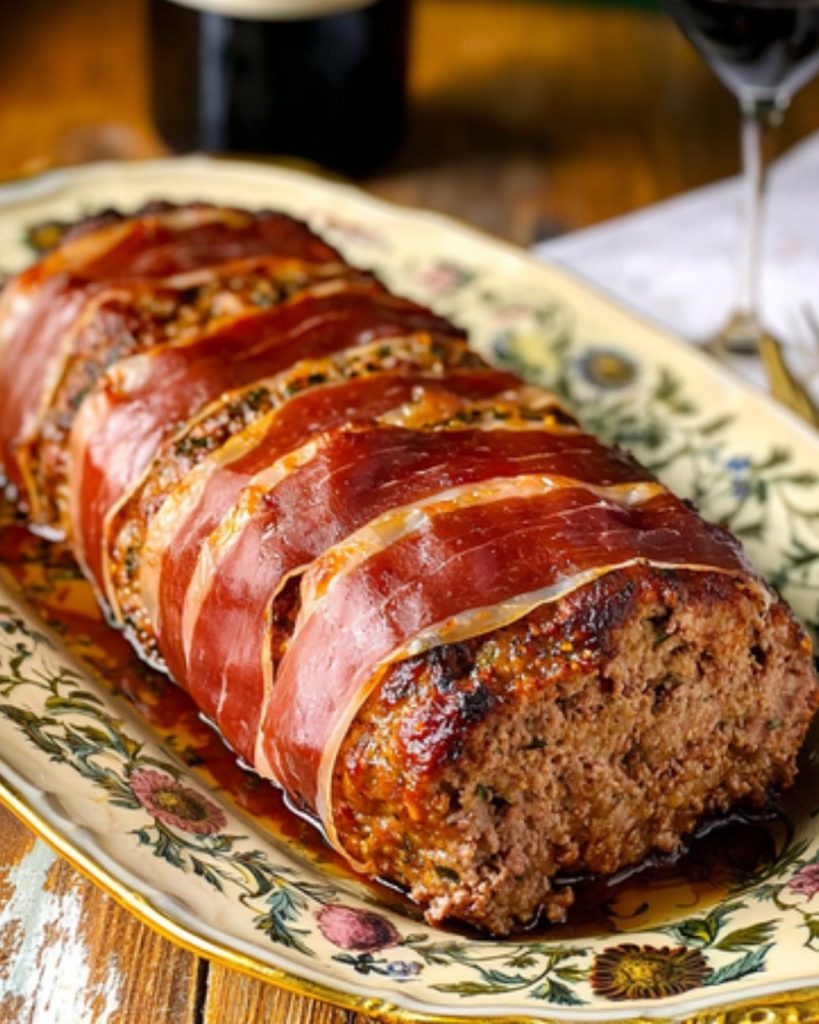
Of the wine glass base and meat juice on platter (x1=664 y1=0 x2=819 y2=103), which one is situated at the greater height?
meat juice on platter (x1=664 y1=0 x2=819 y2=103)

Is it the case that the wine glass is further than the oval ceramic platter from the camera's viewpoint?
Yes

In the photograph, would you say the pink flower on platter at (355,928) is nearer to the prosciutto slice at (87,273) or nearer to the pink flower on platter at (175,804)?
the pink flower on platter at (175,804)

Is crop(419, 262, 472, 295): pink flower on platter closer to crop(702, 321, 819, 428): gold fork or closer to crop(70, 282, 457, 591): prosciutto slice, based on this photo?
crop(702, 321, 819, 428): gold fork

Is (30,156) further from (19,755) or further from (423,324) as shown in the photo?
(19,755)

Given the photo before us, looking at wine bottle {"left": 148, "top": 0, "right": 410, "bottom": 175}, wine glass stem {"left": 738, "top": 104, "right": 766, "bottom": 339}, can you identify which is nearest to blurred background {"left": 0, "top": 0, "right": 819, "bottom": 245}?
wine bottle {"left": 148, "top": 0, "right": 410, "bottom": 175}

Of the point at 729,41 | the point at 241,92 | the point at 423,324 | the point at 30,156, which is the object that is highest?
the point at 729,41

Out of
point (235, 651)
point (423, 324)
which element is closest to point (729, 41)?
point (423, 324)
